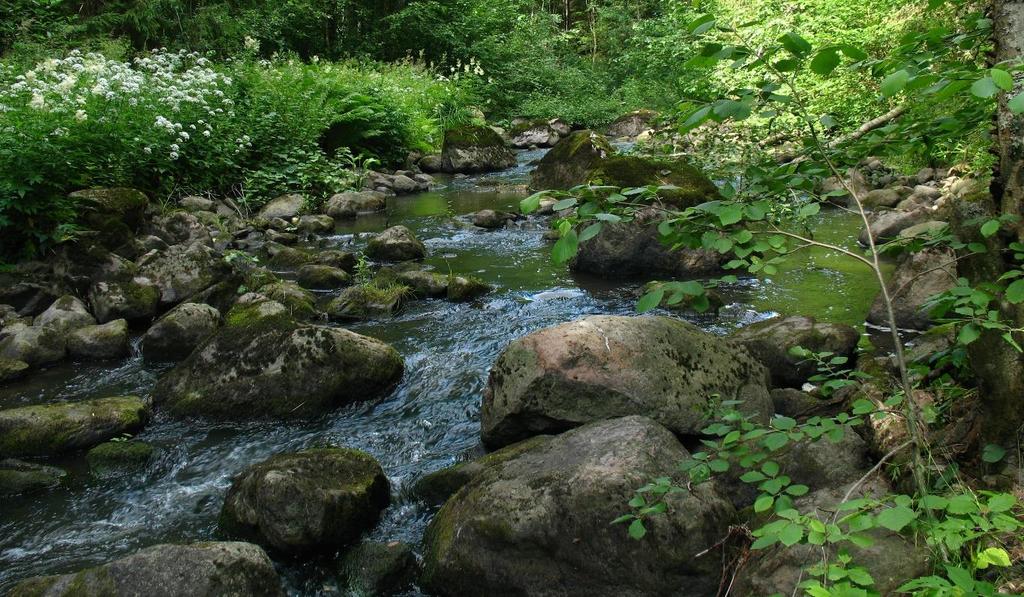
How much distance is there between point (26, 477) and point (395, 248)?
5.33 meters

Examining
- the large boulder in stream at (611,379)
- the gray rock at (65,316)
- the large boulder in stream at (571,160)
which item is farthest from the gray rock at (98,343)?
the large boulder in stream at (571,160)

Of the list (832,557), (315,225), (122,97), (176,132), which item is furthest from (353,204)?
(832,557)

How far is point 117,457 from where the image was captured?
180 inches

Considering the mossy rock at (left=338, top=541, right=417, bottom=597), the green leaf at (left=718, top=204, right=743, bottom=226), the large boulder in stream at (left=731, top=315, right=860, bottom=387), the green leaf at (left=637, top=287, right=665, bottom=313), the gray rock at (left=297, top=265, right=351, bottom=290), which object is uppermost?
the green leaf at (left=718, top=204, right=743, bottom=226)

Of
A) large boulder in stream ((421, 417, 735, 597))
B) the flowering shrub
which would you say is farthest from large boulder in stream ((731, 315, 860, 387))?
the flowering shrub

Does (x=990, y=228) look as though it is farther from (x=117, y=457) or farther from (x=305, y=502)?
(x=117, y=457)

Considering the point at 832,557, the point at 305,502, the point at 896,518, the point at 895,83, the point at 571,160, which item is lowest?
the point at 305,502

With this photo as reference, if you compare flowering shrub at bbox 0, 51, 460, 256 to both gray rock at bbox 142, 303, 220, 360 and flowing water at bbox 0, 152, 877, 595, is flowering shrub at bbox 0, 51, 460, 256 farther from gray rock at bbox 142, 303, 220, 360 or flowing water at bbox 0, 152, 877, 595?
flowing water at bbox 0, 152, 877, 595

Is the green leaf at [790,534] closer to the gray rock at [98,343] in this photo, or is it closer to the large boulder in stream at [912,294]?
the large boulder in stream at [912,294]

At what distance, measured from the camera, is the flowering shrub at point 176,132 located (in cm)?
775

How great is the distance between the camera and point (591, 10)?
122 feet

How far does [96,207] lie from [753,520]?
8.33m

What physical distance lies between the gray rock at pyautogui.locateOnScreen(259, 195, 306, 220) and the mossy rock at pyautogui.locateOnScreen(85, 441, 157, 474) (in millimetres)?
7169

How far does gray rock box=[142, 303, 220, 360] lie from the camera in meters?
6.36
